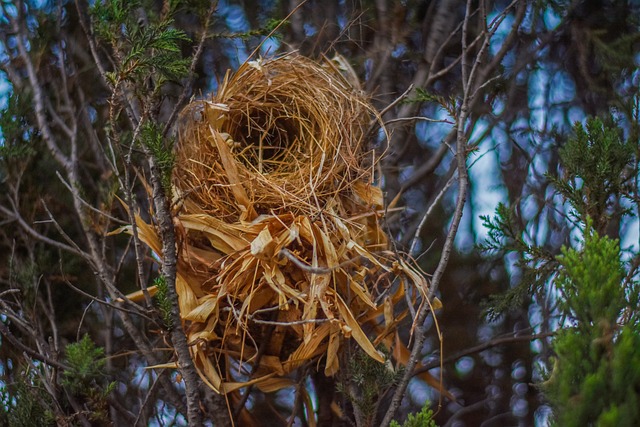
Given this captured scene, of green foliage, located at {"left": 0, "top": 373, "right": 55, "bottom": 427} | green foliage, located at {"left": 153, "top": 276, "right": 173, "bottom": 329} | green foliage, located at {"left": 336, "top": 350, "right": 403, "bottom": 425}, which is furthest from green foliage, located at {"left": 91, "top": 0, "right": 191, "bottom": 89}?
green foliage, located at {"left": 0, "top": 373, "right": 55, "bottom": 427}

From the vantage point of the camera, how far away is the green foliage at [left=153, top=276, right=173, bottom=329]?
4.47ft

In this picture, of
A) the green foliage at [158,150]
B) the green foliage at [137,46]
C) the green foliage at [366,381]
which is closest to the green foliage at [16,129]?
the green foliage at [137,46]

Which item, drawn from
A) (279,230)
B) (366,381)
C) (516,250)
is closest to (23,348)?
(279,230)

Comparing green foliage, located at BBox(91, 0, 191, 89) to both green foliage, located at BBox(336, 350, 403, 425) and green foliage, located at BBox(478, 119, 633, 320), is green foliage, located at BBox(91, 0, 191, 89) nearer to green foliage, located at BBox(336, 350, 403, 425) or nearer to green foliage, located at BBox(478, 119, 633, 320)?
green foliage, located at BBox(336, 350, 403, 425)

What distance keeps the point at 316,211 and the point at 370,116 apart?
1.20 feet

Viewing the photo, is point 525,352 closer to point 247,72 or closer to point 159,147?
point 247,72

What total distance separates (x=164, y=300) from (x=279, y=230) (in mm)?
332

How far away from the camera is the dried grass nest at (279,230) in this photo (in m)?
1.55

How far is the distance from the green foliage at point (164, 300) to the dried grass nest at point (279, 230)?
0.14m

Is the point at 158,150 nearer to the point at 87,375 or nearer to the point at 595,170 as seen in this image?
the point at 87,375

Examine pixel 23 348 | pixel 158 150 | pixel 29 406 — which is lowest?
pixel 29 406

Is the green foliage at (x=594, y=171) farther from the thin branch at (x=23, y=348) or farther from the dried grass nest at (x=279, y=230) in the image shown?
the thin branch at (x=23, y=348)

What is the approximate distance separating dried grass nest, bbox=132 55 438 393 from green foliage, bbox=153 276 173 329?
0.14m

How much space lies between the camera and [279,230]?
1629 millimetres
